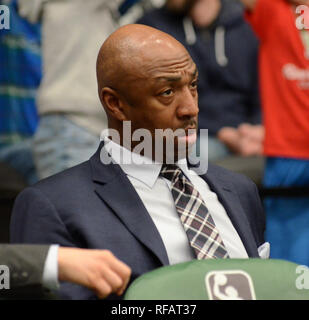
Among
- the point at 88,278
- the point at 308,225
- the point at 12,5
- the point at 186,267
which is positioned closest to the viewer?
the point at 88,278

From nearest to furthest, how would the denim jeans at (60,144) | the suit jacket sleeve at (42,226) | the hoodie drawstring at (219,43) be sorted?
1. the suit jacket sleeve at (42,226)
2. the denim jeans at (60,144)
3. the hoodie drawstring at (219,43)

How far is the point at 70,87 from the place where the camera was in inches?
63.7

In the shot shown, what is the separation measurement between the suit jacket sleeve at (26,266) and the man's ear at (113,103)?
282 millimetres

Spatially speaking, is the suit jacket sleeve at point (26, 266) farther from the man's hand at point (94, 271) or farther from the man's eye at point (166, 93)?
the man's eye at point (166, 93)

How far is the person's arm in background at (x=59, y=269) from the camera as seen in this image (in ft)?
3.34

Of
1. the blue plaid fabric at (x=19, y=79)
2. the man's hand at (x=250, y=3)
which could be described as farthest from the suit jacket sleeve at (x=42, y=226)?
the man's hand at (x=250, y=3)

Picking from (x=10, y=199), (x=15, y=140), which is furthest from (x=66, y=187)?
(x=15, y=140)

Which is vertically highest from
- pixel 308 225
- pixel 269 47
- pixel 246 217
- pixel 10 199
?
pixel 269 47

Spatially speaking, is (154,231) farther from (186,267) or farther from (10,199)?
(10,199)

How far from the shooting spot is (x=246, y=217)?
132cm

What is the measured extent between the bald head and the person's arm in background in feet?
0.99

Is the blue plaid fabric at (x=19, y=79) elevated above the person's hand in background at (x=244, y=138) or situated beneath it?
elevated above

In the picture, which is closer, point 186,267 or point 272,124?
point 186,267

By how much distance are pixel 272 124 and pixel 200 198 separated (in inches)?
36.2
